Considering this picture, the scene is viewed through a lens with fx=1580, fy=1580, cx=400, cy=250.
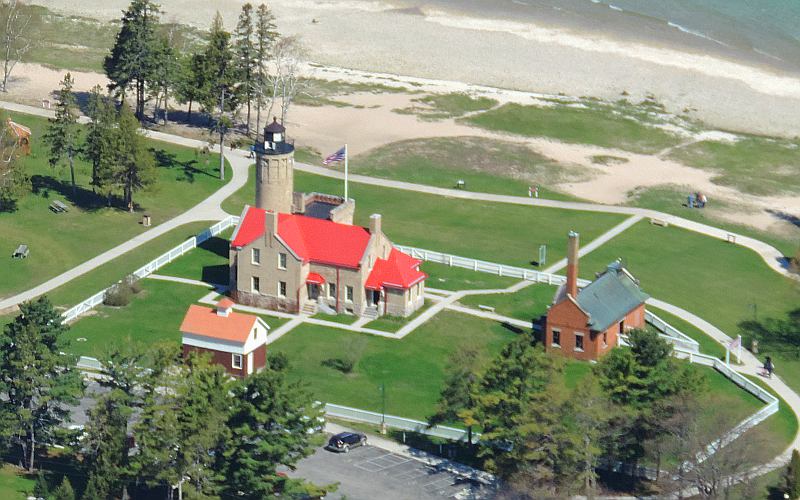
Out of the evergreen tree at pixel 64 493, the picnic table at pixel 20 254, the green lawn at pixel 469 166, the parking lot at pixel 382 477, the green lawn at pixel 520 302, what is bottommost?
the parking lot at pixel 382 477

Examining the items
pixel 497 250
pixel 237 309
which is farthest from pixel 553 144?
pixel 237 309

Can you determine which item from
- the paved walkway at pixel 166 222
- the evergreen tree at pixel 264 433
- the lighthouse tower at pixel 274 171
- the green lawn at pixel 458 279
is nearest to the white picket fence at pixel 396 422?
the evergreen tree at pixel 264 433

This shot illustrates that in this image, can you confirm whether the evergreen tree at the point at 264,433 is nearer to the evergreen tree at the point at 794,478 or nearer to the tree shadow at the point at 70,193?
the evergreen tree at the point at 794,478

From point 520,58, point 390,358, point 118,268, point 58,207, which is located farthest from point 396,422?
point 520,58

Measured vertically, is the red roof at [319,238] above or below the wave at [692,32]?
below

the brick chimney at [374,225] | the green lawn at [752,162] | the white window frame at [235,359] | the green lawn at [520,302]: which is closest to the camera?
the white window frame at [235,359]

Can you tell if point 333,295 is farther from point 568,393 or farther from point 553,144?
point 553,144
